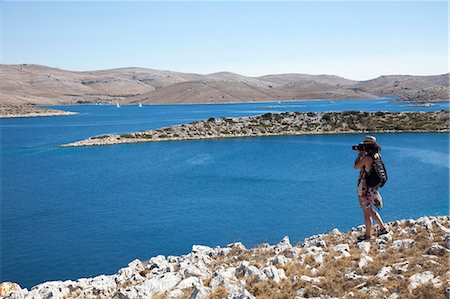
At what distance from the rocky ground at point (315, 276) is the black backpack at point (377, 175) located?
1.22 meters

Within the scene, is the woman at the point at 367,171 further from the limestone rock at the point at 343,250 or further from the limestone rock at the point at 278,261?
the limestone rock at the point at 278,261

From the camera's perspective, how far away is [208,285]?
25.4 feet

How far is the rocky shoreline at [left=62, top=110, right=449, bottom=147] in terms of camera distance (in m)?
62.5

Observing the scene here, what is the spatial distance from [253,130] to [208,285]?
194 ft

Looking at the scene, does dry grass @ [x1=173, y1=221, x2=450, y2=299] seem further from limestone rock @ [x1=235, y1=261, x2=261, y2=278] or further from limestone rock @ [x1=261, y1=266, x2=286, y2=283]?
limestone rock @ [x1=235, y1=261, x2=261, y2=278]

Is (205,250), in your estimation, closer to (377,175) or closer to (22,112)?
(377,175)

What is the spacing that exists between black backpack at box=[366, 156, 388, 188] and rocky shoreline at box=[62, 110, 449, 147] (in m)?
52.6

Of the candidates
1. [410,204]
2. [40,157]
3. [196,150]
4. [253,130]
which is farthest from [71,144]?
[410,204]

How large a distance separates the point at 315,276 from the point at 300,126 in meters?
61.1

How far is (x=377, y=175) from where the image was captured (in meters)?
8.77

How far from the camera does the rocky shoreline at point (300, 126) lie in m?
62.5

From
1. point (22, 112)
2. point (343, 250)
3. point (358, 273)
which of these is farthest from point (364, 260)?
point (22, 112)

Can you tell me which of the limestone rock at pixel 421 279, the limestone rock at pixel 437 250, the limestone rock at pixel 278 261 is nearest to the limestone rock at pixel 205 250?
the limestone rock at pixel 278 261

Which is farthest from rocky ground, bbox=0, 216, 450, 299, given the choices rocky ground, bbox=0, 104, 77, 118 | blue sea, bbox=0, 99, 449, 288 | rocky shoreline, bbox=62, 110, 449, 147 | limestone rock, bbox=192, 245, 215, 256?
rocky ground, bbox=0, 104, 77, 118
